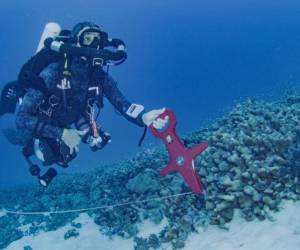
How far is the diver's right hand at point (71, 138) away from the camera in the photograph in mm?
6805

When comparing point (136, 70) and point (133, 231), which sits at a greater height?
point (136, 70)

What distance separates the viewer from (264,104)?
28.3 feet

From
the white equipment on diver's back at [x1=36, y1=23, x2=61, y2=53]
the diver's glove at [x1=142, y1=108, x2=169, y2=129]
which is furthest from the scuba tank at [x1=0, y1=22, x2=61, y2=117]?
the diver's glove at [x1=142, y1=108, x2=169, y2=129]

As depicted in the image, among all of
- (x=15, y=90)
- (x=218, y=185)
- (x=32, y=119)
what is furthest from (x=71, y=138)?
(x=218, y=185)

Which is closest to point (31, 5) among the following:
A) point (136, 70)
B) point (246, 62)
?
point (136, 70)

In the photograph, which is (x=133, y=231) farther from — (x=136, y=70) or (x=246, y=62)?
(x=136, y=70)

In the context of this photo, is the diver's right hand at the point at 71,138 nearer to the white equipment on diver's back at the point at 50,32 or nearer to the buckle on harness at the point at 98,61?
the buckle on harness at the point at 98,61

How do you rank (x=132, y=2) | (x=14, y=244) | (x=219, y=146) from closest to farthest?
(x=219, y=146) → (x=14, y=244) → (x=132, y=2)

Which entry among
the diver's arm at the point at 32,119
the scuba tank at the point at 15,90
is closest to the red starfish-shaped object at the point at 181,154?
the diver's arm at the point at 32,119

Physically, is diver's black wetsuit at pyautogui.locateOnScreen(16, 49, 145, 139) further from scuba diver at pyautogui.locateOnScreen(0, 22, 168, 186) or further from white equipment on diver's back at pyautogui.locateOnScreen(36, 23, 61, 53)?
white equipment on diver's back at pyautogui.locateOnScreen(36, 23, 61, 53)

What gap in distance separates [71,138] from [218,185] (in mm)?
2572

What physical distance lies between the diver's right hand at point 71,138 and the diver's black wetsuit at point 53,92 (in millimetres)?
97

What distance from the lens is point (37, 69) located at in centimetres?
713

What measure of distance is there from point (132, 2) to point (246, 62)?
186 feet
